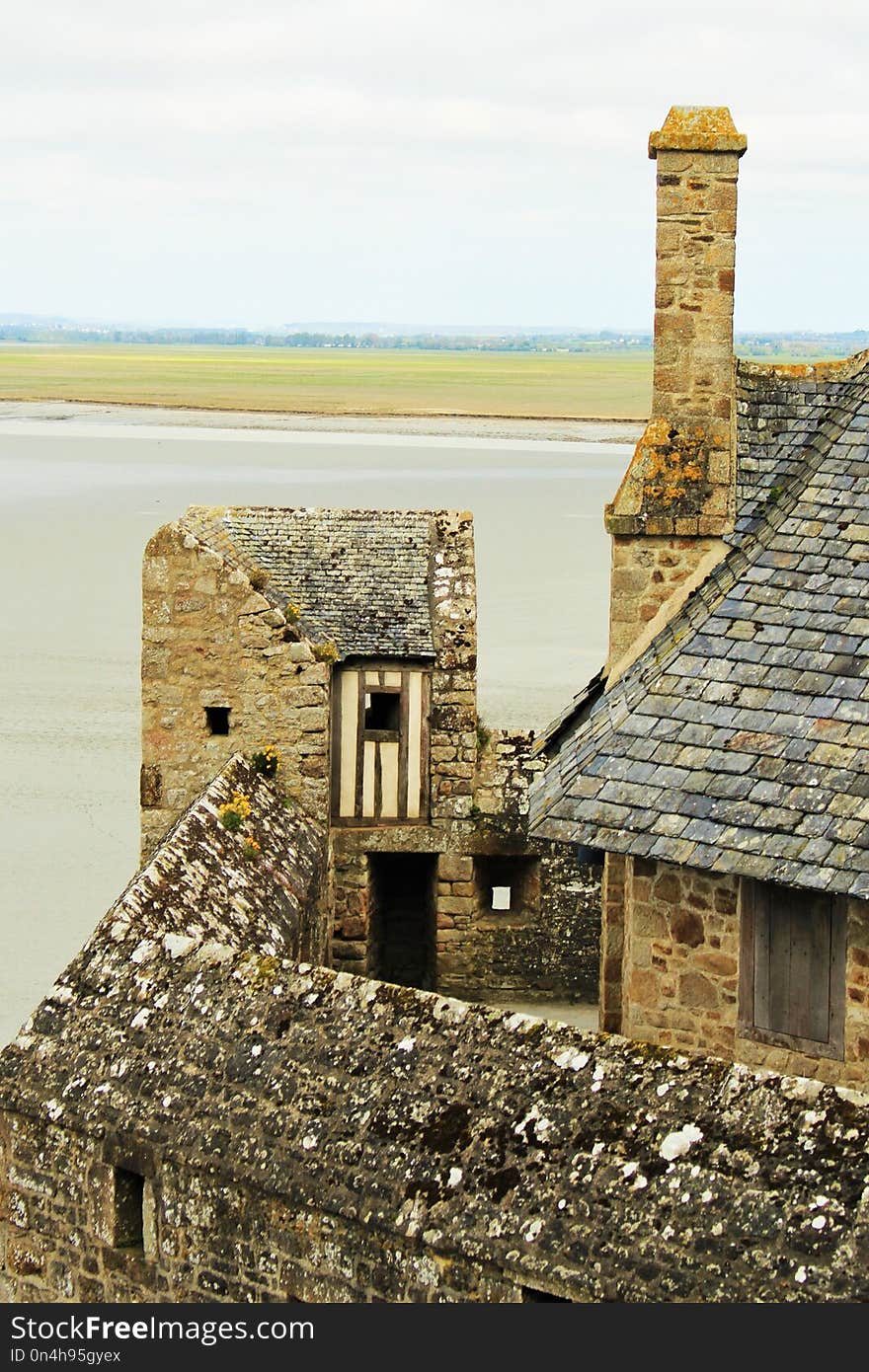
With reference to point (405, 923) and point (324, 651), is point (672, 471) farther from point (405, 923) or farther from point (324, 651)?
point (405, 923)

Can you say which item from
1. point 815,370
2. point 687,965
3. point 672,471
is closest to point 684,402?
point 672,471

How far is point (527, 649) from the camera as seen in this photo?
3091 cm

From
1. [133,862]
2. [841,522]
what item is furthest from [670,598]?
[133,862]

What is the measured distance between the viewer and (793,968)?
9.38 meters

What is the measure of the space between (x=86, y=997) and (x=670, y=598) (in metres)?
3.77

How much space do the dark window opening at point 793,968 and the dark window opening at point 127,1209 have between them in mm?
2913

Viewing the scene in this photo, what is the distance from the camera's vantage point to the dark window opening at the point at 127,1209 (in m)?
8.85

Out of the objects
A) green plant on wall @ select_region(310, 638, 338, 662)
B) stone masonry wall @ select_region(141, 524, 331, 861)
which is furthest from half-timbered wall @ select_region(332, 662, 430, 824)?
stone masonry wall @ select_region(141, 524, 331, 861)

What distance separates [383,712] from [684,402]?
5.48m

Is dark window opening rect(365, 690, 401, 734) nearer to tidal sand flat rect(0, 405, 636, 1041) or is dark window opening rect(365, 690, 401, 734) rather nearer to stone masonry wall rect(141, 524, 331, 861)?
stone masonry wall rect(141, 524, 331, 861)

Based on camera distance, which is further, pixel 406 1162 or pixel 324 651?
pixel 324 651

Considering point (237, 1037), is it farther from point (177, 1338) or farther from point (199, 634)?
point (199, 634)

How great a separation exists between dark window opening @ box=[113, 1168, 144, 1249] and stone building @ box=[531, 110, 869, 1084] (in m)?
2.43

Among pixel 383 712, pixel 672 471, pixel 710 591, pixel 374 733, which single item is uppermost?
pixel 672 471
